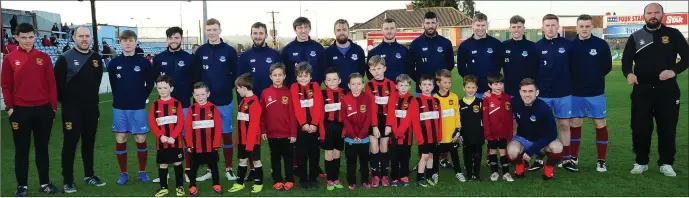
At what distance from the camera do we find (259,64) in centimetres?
650

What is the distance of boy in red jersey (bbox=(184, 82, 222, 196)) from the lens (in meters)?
5.56

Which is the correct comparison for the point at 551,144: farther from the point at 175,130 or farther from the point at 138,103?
the point at 138,103

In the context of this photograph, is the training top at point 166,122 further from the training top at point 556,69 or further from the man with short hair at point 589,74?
the man with short hair at point 589,74

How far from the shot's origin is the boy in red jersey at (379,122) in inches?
229

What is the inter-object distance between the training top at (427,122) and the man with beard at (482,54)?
1.13 m

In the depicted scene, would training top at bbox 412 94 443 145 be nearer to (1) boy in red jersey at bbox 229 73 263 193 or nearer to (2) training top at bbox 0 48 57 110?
(1) boy in red jersey at bbox 229 73 263 193

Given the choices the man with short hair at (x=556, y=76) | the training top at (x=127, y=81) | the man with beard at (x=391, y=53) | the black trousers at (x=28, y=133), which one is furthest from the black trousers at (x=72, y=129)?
the man with short hair at (x=556, y=76)

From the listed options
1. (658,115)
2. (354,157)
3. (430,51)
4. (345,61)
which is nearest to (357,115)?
(354,157)

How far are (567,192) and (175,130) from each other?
3.80 m

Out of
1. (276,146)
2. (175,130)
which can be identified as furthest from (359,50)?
(175,130)

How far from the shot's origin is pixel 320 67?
6602mm

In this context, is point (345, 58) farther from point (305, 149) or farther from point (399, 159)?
point (399, 159)

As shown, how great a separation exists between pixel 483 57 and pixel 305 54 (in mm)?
2096

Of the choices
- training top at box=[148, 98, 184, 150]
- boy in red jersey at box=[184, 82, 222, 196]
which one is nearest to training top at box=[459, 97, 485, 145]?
boy in red jersey at box=[184, 82, 222, 196]
